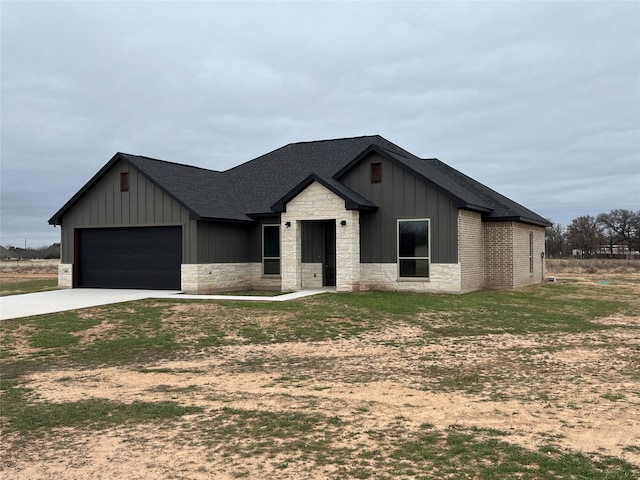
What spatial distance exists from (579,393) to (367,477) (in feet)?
13.8

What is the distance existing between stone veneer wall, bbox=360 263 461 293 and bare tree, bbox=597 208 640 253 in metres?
72.2

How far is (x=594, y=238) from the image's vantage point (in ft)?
269

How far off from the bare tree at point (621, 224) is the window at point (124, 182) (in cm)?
7696

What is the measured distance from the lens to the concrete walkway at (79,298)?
17.2 metres

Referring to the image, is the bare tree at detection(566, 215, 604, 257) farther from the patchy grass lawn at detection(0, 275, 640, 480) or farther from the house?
the patchy grass lawn at detection(0, 275, 640, 480)

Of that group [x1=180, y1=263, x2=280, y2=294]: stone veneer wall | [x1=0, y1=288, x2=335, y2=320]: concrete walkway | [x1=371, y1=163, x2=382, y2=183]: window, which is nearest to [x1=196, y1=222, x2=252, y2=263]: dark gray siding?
[x1=180, y1=263, x2=280, y2=294]: stone veneer wall

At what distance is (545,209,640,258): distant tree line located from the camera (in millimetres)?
81688

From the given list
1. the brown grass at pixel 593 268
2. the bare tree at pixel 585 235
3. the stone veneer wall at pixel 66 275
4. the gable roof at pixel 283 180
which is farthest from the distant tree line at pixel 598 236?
the stone veneer wall at pixel 66 275

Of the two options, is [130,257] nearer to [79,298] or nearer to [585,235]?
[79,298]

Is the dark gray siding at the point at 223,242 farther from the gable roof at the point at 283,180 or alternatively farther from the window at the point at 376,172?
the window at the point at 376,172

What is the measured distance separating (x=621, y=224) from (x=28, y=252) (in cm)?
9820

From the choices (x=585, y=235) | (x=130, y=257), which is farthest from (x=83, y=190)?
(x=585, y=235)

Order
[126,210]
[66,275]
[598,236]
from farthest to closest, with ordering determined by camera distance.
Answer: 1. [598,236]
2. [66,275]
3. [126,210]

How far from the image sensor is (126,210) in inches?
933
